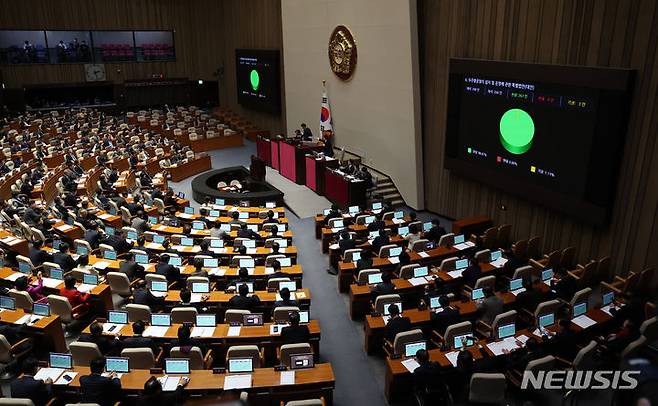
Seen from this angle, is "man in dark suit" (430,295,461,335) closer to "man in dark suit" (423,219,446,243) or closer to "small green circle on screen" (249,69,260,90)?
"man in dark suit" (423,219,446,243)

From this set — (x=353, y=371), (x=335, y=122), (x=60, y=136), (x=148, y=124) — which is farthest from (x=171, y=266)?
(x=148, y=124)

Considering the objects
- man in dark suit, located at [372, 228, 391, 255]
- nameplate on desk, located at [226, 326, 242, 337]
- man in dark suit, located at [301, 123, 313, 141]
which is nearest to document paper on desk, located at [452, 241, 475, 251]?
man in dark suit, located at [372, 228, 391, 255]

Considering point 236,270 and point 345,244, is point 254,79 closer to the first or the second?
point 345,244

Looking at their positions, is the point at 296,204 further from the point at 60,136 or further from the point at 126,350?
the point at 60,136

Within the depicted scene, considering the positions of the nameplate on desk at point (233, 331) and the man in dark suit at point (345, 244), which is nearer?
the nameplate on desk at point (233, 331)

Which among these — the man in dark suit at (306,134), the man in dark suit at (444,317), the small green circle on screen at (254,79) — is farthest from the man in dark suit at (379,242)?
the small green circle on screen at (254,79)

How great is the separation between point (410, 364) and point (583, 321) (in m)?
3.31

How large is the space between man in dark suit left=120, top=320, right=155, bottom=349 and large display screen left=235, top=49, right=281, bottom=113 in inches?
710

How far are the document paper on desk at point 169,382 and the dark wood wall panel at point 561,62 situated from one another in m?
9.12

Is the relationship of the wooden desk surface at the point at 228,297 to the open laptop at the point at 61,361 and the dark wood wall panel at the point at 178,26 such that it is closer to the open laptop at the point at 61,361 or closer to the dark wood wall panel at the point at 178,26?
the open laptop at the point at 61,361

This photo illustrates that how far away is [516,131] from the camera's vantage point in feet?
40.3

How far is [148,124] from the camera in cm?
2805

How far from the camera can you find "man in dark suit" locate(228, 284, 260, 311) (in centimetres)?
901

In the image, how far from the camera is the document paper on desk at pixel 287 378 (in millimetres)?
6988
